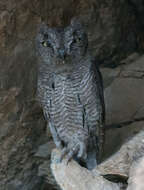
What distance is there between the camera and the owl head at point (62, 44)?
289 centimetres

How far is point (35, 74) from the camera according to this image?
353 cm

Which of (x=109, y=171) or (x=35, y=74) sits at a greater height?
(x=35, y=74)

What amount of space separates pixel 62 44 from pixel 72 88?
1.24 ft

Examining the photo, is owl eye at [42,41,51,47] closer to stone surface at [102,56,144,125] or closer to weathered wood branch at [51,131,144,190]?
weathered wood branch at [51,131,144,190]

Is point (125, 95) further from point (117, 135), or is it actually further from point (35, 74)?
point (35, 74)

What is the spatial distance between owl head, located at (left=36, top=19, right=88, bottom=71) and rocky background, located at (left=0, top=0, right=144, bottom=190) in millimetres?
333

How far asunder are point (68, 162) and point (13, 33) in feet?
3.75

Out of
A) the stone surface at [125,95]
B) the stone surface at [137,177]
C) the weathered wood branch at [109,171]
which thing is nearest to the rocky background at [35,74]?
the stone surface at [125,95]

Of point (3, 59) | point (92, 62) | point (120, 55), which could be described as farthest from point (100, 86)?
point (120, 55)

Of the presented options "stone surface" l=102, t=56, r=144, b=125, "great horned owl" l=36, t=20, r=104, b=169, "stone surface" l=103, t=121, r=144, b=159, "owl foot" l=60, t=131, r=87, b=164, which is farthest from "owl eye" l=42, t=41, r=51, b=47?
"stone surface" l=102, t=56, r=144, b=125

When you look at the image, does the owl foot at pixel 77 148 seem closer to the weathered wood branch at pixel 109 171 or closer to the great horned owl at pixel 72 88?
the great horned owl at pixel 72 88

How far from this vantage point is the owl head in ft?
9.50

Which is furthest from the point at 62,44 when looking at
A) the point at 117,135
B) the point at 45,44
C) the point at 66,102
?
the point at 117,135

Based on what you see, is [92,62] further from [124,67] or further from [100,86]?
[124,67]
